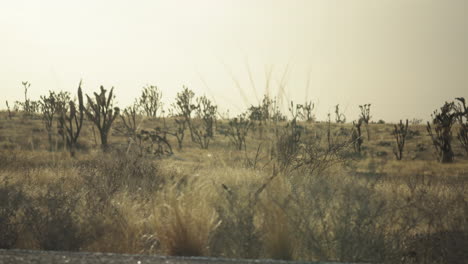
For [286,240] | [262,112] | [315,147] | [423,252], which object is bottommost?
[423,252]

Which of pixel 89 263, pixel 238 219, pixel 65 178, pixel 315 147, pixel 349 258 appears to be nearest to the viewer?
pixel 89 263

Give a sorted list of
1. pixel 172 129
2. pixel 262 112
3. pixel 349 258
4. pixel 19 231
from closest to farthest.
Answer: pixel 349 258 → pixel 19 231 → pixel 262 112 → pixel 172 129

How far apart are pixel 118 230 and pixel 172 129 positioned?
132ft

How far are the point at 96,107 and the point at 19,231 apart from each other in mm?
15608

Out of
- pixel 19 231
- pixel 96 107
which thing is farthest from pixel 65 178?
pixel 96 107

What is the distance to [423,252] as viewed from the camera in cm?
541

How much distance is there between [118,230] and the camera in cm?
531

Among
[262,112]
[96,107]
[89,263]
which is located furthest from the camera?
[96,107]

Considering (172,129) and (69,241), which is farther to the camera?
(172,129)

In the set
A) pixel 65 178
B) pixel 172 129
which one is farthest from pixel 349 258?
pixel 172 129

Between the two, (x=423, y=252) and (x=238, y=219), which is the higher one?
(x=238, y=219)

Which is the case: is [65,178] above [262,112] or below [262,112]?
below

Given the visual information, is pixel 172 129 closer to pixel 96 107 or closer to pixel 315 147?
pixel 96 107

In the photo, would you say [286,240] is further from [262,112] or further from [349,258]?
[262,112]
